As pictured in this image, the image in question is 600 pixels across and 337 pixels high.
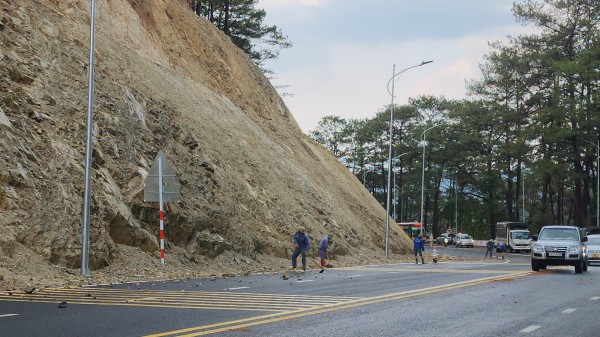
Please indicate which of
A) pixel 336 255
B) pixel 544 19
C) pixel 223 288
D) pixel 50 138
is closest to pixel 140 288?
pixel 223 288

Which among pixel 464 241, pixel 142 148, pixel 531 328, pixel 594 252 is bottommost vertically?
pixel 464 241

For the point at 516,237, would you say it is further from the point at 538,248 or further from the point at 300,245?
the point at 300,245

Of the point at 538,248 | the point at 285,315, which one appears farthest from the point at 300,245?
the point at 285,315

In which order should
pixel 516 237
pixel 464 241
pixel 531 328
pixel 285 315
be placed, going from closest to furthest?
pixel 531 328, pixel 285 315, pixel 516 237, pixel 464 241

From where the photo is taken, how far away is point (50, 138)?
2144 cm

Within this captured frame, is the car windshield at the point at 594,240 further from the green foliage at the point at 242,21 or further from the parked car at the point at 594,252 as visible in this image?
the green foliage at the point at 242,21

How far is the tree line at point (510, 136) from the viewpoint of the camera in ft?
186

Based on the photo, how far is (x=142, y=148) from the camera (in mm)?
25125

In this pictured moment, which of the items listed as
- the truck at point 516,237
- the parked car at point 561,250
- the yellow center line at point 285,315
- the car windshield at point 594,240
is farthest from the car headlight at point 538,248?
the truck at point 516,237

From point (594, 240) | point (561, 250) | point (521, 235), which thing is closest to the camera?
point (561, 250)

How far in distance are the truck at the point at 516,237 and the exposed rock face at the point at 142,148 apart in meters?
25.1

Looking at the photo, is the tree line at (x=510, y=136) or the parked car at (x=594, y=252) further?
the tree line at (x=510, y=136)

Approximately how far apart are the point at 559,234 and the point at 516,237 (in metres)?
39.9

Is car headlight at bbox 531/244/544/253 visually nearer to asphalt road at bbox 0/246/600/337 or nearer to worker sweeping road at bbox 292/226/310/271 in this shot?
asphalt road at bbox 0/246/600/337
